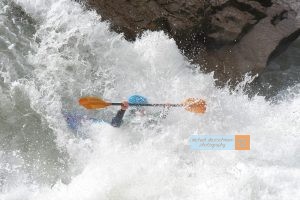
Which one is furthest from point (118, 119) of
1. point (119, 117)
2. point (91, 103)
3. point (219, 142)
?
point (219, 142)

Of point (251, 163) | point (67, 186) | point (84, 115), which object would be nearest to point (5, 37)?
point (84, 115)

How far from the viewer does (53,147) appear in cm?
542

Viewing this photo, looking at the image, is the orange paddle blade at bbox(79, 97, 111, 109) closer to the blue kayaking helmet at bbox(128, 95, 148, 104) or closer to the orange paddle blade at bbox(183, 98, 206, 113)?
the blue kayaking helmet at bbox(128, 95, 148, 104)

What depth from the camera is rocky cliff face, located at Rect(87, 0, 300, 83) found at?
246 inches

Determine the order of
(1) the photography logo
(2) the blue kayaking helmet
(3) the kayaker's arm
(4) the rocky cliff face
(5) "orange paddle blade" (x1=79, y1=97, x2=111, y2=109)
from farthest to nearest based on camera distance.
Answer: (4) the rocky cliff face
(1) the photography logo
(2) the blue kayaking helmet
(5) "orange paddle blade" (x1=79, y1=97, x2=111, y2=109)
(3) the kayaker's arm

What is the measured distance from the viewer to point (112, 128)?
5543 mm

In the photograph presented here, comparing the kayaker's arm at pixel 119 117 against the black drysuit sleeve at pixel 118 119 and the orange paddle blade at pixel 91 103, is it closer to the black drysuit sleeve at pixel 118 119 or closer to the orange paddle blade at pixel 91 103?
the black drysuit sleeve at pixel 118 119

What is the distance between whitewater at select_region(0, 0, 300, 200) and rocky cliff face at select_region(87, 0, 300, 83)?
0.24 m

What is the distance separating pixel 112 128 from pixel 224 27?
7.30 feet

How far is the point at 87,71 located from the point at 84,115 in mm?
798

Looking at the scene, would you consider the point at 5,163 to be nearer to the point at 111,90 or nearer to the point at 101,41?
the point at 111,90

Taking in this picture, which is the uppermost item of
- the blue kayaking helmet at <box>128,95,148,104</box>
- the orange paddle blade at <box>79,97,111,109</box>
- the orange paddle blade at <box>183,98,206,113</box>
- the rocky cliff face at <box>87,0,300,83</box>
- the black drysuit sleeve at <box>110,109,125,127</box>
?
the rocky cliff face at <box>87,0,300,83</box>

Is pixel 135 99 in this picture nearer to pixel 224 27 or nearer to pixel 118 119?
pixel 118 119

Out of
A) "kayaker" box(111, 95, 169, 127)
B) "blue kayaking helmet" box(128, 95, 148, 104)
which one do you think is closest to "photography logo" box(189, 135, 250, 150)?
"kayaker" box(111, 95, 169, 127)
